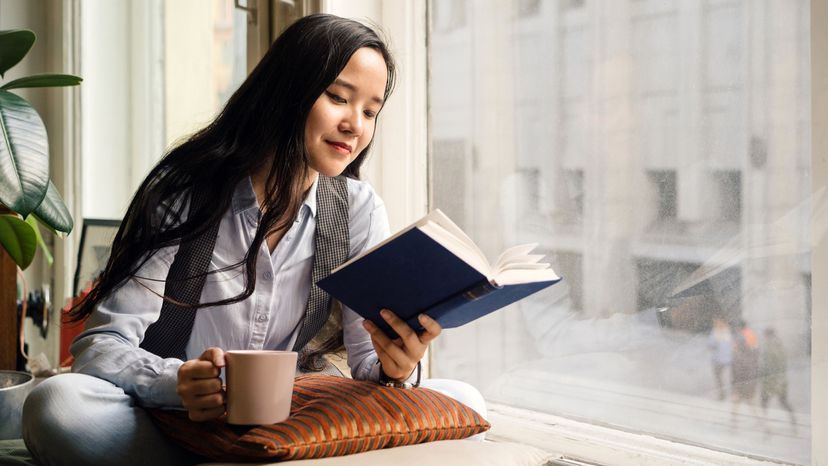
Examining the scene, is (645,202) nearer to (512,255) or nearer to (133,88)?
(512,255)

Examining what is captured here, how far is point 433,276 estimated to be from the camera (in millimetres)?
898

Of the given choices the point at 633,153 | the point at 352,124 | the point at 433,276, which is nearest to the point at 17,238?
the point at 352,124

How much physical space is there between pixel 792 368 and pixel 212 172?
3.14 ft

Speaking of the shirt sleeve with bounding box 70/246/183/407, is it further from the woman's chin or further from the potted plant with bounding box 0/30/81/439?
the woman's chin

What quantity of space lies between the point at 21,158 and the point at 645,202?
1.01 metres

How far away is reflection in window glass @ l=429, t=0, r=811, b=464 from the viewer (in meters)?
1.21

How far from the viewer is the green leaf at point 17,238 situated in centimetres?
137

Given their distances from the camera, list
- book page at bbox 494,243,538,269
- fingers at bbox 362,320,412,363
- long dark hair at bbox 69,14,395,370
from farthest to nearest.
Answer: long dark hair at bbox 69,14,395,370 → fingers at bbox 362,320,412,363 → book page at bbox 494,243,538,269

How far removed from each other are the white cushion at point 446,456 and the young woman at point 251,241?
5.7 inches

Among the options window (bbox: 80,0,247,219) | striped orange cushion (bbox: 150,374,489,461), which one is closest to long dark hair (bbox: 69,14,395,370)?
striped orange cushion (bbox: 150,374,489,461)

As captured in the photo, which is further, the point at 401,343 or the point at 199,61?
the point at 199,61

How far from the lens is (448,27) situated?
5.52ft

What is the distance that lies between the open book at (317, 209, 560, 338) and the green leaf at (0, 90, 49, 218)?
49cm

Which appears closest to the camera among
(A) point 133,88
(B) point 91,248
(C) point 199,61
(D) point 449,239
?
(D) point 449,239
